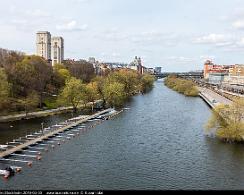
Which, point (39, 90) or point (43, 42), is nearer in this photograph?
point (39, 90)

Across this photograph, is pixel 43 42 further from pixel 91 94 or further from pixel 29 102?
pixel 29 102

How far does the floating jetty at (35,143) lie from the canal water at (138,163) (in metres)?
0.99

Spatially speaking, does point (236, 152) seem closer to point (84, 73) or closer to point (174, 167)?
point (174, 167)

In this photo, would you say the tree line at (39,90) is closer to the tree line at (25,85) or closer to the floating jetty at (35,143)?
the tree line at (25,85)

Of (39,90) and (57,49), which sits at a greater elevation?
(57,49)

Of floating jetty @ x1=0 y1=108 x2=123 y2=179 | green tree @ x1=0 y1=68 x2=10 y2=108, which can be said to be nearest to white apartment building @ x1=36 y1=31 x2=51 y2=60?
green tree @ x1=0 y1=68 x2=10 y2=108

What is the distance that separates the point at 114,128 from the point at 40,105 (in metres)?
22.6

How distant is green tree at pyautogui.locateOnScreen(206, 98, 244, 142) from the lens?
3691 centimetres

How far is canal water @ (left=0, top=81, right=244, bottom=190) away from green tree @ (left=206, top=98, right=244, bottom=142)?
123 cm

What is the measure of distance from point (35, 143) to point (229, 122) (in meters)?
19.3

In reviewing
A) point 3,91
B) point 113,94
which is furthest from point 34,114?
point 113,94

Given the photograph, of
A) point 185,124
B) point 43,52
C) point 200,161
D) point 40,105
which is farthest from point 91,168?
point 43,52

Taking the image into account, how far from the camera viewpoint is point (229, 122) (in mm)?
38125

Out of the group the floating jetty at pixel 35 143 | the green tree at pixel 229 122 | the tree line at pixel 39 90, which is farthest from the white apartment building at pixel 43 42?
the green tree at pixel 229 122
